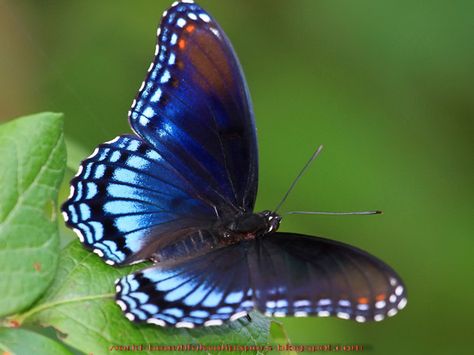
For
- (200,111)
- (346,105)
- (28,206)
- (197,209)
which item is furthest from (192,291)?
(346,105)

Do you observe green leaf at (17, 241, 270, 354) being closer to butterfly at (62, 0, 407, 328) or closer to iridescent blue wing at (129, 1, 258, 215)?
butterfly at (62, 0, 407, 328)

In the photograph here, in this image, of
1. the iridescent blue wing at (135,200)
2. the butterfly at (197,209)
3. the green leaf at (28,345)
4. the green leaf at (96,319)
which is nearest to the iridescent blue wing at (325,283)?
the butterfly at (197,209)

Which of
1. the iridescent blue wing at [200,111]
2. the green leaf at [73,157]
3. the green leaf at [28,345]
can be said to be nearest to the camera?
the green leaf at [28,345]

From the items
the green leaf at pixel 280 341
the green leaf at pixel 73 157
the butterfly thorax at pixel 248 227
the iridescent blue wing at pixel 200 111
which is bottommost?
the green leaf at pixel 280 341

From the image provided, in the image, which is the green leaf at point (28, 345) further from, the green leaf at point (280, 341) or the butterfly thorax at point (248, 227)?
the butterfly thorax at point (248, 227)

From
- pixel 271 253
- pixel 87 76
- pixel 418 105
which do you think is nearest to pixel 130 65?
pixel 87 76

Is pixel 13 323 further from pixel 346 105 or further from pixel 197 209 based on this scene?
pixel 346 105
